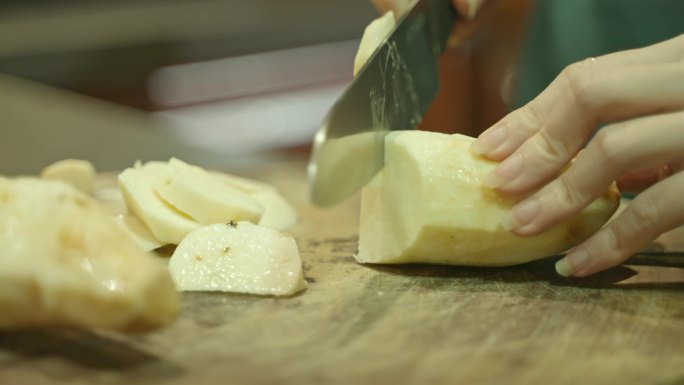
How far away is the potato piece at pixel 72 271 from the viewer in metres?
0.92

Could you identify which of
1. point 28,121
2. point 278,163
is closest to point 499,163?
point 278,163

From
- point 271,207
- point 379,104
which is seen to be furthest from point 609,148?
point 271,207

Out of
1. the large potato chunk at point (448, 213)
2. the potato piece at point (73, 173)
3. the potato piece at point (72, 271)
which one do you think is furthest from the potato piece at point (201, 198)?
the potato piece at point (72, 271)

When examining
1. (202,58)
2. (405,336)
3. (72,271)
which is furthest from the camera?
(202,58)

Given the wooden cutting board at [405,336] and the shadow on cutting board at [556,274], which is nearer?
the wooden cutting board at [405,336]

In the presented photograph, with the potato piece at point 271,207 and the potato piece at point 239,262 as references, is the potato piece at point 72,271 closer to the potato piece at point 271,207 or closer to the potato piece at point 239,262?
the potato piece at point 239,262

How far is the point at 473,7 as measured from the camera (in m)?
1.98

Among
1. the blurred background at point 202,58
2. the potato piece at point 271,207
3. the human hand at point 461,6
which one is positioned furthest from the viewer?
the blurred background at point 202,58

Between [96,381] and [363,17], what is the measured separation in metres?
3.31

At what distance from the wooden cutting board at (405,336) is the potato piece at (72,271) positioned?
0.08m

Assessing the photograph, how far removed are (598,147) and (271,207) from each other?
918 millimetres

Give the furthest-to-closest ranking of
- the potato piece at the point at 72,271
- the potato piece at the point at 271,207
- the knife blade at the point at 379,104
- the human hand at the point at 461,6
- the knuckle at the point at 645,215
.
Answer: the human hand at the point at 461,6 < the potato piece at the point at 271,207 < the knuckle at the point at 645,215 < the knife blade at the point at 379,104 < the potato piece at the point at 72,271

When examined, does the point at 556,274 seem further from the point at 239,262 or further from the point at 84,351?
the point at 84,351

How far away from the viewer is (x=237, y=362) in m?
1.01
